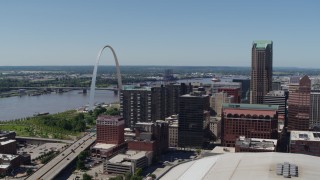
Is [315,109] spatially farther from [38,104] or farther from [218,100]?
[38,104]

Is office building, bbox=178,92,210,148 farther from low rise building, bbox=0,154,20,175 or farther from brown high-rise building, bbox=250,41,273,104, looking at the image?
brown high-rise building, bbox=250,41,273,104

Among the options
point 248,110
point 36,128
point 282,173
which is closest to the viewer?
point 282,173

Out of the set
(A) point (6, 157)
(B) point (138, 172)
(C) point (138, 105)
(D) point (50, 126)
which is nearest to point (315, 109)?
(C) point (138, 105)

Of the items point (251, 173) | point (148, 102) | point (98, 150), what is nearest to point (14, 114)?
point (148, 102)

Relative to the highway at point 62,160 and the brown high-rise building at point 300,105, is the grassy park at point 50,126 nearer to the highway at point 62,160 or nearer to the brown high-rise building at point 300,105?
the highway at point 62,160

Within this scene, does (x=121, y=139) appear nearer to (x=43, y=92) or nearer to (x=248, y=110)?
(x=248, y=110)

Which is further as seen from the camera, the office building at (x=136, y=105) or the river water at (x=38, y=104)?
the river water at (x=38, y=104)

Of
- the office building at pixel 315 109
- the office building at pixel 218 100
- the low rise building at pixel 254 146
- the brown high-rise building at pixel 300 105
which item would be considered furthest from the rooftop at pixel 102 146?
the office building at pixel 315 109
